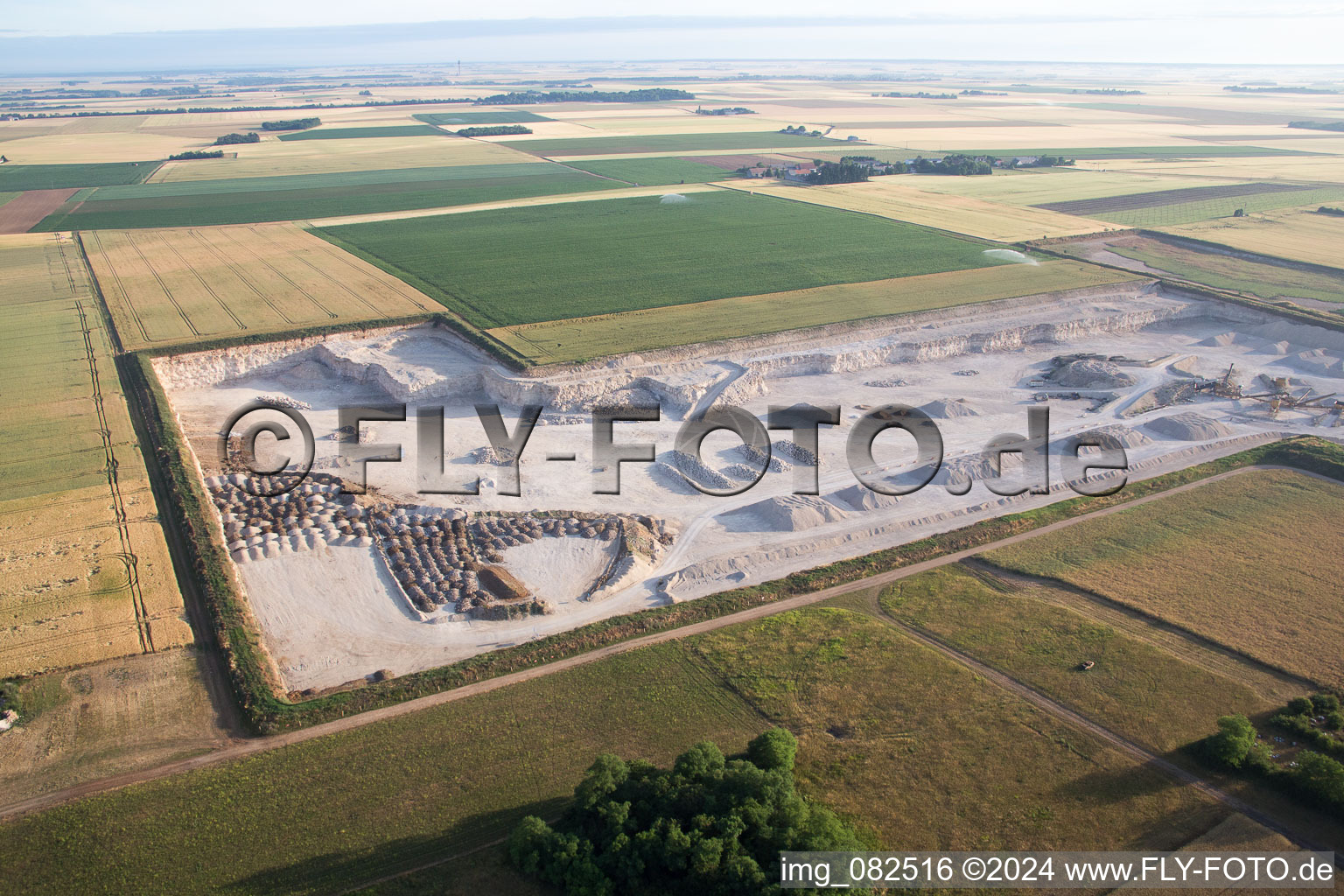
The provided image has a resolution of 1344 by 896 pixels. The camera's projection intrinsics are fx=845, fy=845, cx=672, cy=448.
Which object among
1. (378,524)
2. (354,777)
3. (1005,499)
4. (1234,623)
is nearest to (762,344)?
(1005,499)

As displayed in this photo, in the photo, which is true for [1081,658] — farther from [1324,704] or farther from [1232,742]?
[1324,704]

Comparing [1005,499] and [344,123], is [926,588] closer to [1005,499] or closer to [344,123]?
[1005,499]

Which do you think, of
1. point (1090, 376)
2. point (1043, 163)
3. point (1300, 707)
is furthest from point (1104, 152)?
point (1300, 707)

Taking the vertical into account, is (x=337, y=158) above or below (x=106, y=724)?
above

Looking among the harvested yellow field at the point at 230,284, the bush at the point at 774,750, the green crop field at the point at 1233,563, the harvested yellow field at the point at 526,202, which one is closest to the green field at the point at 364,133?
the harvested yellow field at the point at 526,202

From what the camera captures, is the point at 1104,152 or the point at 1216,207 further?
the point at 1104,152

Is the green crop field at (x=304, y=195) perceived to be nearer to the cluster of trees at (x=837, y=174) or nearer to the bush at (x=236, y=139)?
the cluster of trees at (x=837, y=174)

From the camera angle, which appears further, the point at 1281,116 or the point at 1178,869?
the point at 1281,116
